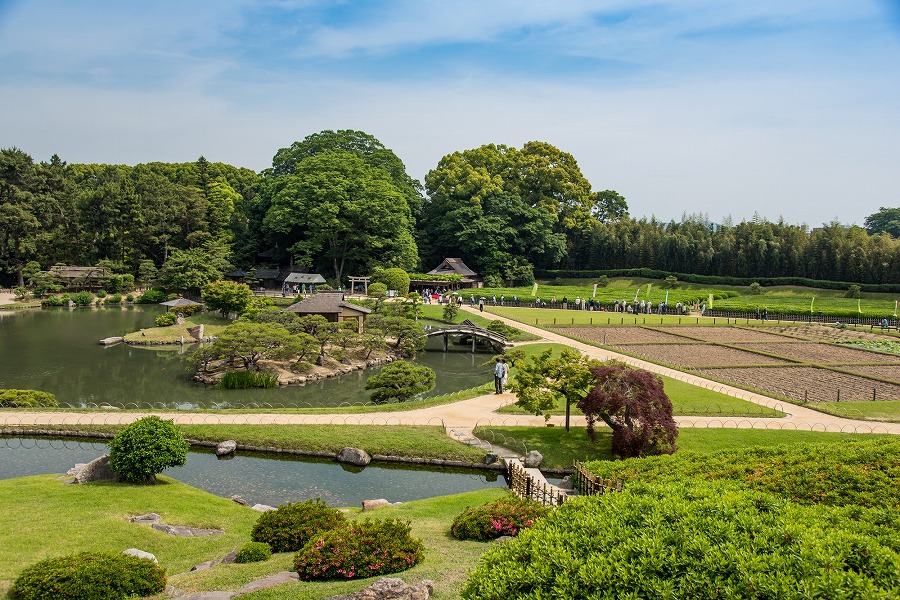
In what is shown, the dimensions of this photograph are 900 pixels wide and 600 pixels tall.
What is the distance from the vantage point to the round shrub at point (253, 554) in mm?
10391

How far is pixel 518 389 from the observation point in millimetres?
19812

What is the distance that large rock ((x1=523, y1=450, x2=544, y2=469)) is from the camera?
18.0 m

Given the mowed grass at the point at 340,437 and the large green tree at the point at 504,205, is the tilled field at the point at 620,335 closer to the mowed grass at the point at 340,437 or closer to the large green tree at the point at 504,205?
the mowed grass at the point at 340,437

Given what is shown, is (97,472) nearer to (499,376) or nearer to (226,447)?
(226,447)

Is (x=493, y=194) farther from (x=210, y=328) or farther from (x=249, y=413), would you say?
(x=249, y=413)

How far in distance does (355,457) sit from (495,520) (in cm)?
801

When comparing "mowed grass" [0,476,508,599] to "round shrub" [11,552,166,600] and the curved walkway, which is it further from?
the curved walkway

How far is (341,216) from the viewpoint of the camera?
67438 millimetres

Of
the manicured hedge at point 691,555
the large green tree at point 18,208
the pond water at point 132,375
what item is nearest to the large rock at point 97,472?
the pond water at point 132,375

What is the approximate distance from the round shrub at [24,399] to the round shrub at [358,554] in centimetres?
1885

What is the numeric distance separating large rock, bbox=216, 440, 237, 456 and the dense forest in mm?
44800

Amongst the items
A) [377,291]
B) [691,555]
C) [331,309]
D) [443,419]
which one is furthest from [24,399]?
[377,291]

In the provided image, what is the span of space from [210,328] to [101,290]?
2560 centimetres

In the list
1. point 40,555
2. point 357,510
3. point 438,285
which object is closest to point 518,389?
point 357,510
